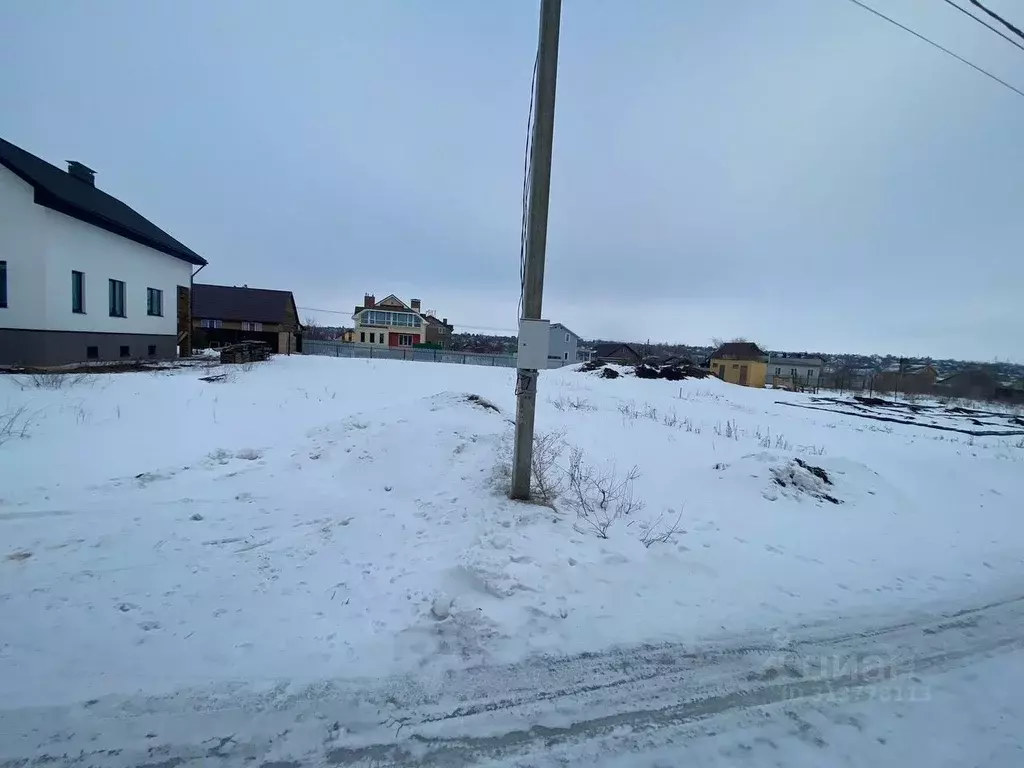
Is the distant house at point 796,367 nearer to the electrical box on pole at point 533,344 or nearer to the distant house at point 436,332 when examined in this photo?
the distant house at point 436,332

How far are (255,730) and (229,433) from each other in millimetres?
7322

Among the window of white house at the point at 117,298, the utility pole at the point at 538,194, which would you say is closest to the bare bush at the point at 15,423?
the utility pole at the point at 538,194

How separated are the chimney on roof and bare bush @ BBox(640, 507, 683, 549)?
3084 cm

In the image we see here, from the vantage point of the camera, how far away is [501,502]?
513 cm

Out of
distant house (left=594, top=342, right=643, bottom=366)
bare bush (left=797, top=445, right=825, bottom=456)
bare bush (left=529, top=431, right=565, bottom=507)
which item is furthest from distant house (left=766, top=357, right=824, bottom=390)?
bare bush (left=529, top=431, right=565, bottom=507)

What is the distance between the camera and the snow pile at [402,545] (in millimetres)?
2975

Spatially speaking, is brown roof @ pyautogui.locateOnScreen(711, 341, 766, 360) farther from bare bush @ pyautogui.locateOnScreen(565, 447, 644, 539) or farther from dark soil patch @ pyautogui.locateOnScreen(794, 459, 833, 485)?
bare bush @ pyautogui.locateOnScreen(565, 447, 644, 539)

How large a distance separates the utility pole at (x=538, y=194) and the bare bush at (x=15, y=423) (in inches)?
315

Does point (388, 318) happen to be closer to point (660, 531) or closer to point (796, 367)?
point (660, 531)

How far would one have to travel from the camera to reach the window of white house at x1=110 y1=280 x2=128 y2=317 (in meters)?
19.2

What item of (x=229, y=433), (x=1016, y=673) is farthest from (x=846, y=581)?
(x=229, y=433)

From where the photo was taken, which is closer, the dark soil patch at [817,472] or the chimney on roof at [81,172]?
the dark soil patch at [817,472]

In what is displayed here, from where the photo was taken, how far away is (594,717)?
257 cm

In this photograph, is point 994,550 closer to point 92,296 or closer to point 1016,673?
point 1016,673
